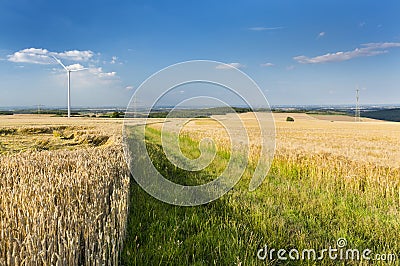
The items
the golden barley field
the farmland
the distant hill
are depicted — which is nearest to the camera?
the golden barley field

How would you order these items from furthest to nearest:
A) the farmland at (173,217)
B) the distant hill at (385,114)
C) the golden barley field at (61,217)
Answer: the distant hill at (385,114)
the farmland at (173,217)
the golden barley field at (61,217)

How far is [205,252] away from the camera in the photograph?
405 cm

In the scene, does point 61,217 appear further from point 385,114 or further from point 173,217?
point 385,114

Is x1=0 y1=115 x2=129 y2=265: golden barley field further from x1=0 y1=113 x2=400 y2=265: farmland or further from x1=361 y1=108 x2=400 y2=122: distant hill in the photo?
x1=361 y1=108 x2=400 y2=122: distant hill

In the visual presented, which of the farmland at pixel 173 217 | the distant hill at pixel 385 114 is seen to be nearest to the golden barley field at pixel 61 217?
the farmland at pixel 173 217

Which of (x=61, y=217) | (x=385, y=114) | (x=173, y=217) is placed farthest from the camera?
(x=385, y=114)

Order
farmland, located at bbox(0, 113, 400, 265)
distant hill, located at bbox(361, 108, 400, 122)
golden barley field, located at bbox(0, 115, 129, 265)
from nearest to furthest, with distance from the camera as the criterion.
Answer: golden barley field, located at bbox(0, 115, 129, 265) → farmland, located at bbox(0, 113, 400, 265) → distant hill, located at bbox(361, 108, 400, 122)

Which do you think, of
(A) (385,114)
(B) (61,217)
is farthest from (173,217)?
(A) (385,114)

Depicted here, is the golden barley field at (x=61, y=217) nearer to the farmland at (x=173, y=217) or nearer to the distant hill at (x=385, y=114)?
the farmland at (x=173, y=217)

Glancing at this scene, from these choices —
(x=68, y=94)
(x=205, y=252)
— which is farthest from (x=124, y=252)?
(x=68, y=94)

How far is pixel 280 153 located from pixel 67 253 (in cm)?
1076

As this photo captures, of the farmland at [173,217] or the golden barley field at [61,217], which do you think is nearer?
the golden barley field at [61,217]

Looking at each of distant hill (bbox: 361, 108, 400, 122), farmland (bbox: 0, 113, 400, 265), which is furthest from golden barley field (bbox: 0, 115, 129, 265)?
distant hill (bbox: 361, 108, 400, 122)

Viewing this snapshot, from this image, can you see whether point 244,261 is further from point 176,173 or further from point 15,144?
point 15,144
